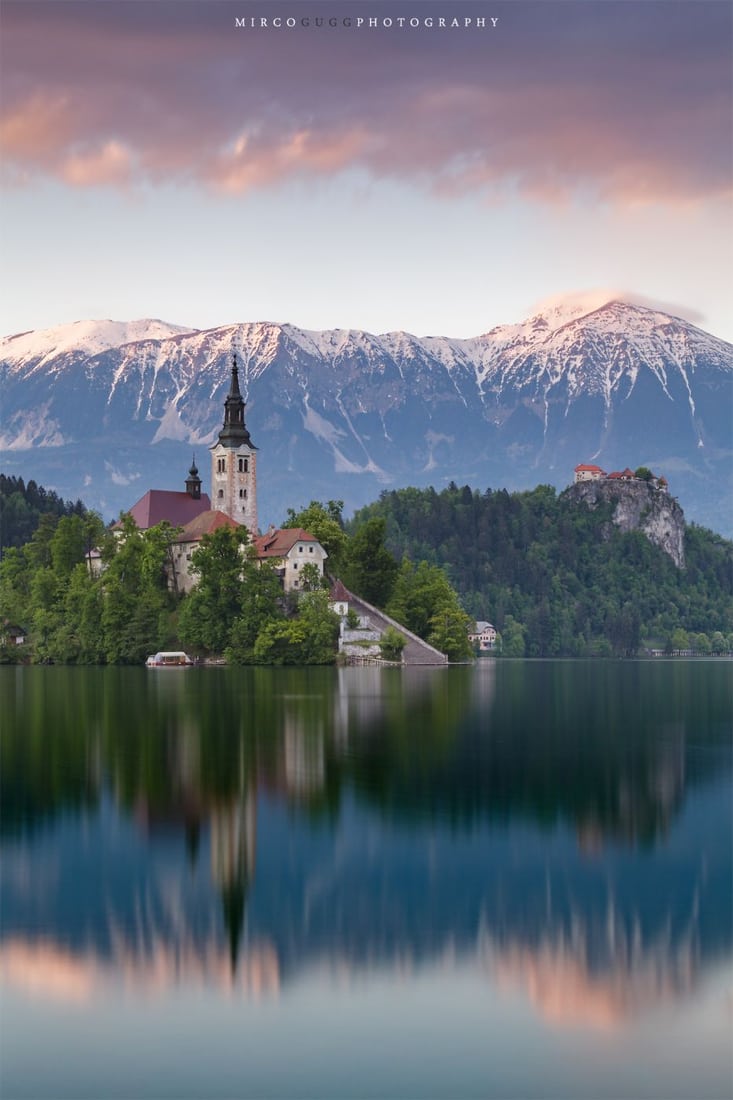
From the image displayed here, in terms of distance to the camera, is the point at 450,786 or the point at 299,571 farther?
the point at 299,571

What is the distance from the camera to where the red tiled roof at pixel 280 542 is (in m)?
140

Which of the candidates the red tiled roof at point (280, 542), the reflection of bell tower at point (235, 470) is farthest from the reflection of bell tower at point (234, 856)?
the reflection of bell tower at point (235, 470)

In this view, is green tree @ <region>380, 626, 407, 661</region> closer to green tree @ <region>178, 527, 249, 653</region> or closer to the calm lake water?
green tree @ <region>178, 527, 249, 653</region>

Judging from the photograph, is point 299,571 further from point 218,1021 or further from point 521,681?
point 218,1021

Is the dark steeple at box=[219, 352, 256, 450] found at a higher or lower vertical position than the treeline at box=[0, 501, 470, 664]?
higher

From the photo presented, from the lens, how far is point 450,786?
45281mm

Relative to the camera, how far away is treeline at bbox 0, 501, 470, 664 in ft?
432

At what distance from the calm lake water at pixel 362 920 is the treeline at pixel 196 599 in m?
74.7

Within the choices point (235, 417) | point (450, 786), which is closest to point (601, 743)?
point (450, 786)

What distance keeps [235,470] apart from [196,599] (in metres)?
34.6

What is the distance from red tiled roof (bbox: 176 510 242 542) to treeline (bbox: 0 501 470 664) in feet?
7.67

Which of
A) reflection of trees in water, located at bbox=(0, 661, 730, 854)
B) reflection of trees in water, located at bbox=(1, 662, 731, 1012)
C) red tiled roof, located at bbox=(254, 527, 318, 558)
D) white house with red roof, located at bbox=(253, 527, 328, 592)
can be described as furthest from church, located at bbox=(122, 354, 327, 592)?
reflection of trees in water, located at bbox=(1, 662, 731, 1012)

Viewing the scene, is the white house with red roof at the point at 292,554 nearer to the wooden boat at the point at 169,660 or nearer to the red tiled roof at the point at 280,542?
the red tiled roof at the point at 280,542

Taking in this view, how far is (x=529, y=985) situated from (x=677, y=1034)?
2.81 m
